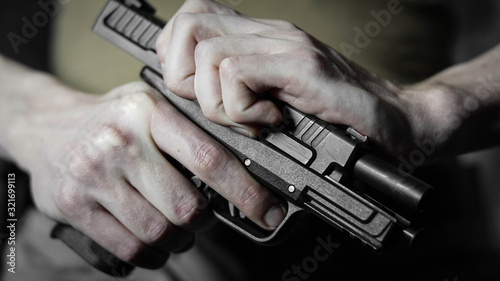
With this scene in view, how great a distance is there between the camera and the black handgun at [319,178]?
0.68 meters

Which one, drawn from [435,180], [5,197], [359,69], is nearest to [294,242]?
[435,180]

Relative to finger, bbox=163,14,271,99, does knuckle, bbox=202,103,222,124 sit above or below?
below

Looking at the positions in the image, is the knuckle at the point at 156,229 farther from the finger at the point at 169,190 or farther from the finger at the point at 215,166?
the finger at the point at 215,166

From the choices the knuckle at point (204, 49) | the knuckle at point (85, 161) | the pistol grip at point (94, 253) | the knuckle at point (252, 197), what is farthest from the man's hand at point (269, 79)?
the pistol grip at point (94, 253)

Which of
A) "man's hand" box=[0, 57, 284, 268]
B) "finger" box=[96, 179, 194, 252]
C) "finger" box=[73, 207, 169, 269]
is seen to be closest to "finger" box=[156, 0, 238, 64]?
"man's hand" box=[0, 57, 284, 268]

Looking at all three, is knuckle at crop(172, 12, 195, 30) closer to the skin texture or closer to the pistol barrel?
the skin texture

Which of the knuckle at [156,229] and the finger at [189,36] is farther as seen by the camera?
the knuckle at [156,229]

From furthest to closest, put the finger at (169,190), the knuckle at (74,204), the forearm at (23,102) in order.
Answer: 1. the forearm at (23,102)
2. the knuckle at (74,204)
3. the finger at (169,190)

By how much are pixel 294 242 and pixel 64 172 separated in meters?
0.75

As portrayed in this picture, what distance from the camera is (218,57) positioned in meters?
0.76

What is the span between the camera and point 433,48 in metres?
1.38

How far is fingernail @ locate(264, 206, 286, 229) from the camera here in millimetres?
839

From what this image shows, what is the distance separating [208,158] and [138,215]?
27cm

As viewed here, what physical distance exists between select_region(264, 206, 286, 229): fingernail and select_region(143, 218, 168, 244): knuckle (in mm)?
259
